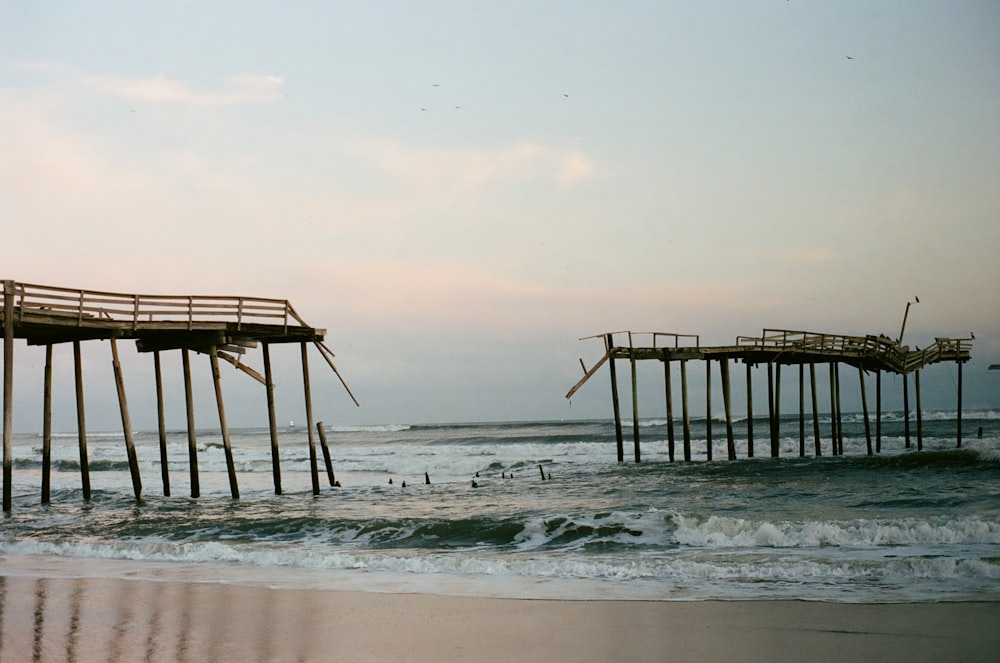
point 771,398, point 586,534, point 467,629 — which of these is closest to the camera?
point 467,629

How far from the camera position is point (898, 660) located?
325 inches

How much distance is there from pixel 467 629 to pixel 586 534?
8.90 meters

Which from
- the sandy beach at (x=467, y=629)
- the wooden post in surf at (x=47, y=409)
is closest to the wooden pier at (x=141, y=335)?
the wooden post in surf at (x=47, y=409)

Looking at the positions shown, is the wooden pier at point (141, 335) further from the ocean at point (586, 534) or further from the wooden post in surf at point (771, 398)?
the wooden post in surf at point (771, 398)

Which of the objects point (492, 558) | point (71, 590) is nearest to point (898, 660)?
point (492, 558)

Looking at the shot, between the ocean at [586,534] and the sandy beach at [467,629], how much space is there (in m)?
0.97

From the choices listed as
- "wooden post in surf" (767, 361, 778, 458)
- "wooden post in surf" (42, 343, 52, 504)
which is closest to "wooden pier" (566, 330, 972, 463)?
"wooden post in surf" (767, 361, 778, 458)

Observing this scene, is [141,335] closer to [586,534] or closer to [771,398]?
[586,534]

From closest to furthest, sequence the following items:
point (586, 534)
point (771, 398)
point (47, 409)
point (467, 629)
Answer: point (467, 629), point (586, 534), point (47, 409), point (771, 398)

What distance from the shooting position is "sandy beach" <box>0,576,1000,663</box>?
864 centimetres

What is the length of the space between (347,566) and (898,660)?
876 centimetres

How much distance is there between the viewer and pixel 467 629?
9.80 metres

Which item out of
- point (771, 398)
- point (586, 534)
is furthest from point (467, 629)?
point (771, 398)

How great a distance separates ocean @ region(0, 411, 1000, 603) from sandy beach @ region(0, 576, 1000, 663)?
0.97m
